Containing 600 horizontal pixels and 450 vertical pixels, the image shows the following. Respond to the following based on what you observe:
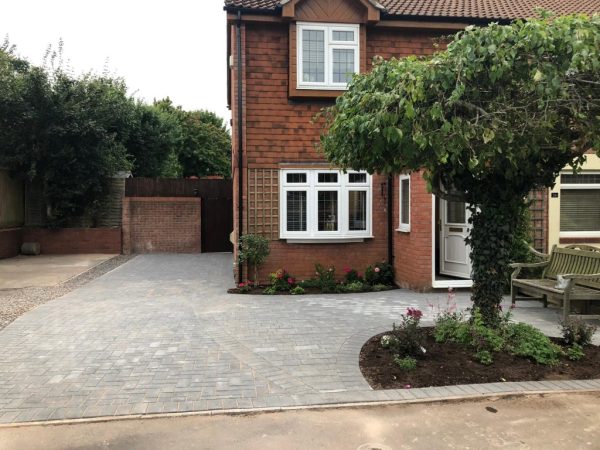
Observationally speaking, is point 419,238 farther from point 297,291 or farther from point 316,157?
point 316,157

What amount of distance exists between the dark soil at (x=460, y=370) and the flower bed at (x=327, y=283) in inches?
181

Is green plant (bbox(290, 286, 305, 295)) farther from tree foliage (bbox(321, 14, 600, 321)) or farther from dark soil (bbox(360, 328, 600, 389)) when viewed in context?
tree foliage (bbox(321, 14, 600, 321))

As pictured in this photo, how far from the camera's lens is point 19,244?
59.0ft

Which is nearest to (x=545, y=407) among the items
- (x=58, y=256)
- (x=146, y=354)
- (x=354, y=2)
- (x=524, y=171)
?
(x=524, y=171)

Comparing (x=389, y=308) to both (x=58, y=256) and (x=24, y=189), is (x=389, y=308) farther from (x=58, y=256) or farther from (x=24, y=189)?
(x=24, y=189)

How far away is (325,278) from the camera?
10766 mm

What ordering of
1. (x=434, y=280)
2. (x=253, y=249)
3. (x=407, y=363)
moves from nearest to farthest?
1. (x=407, y=363)
2. (x=434, y=280)
3. (x=253, y=249)

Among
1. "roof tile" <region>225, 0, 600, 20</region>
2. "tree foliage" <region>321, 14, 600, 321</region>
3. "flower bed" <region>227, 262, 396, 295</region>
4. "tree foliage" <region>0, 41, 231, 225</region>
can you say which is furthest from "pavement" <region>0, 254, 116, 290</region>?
"tree foliage" <region>321, 14, 600, 321</region>

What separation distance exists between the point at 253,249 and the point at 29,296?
455 cm

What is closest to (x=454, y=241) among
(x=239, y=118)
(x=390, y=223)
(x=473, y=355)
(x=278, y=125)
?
(x=390, y=223)

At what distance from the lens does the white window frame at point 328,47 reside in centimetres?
1085

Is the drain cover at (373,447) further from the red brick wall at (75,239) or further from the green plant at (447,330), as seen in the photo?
the red brick wall at (75,239)

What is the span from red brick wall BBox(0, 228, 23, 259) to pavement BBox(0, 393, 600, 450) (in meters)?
14.9

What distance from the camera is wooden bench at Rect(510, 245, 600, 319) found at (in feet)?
24.5
